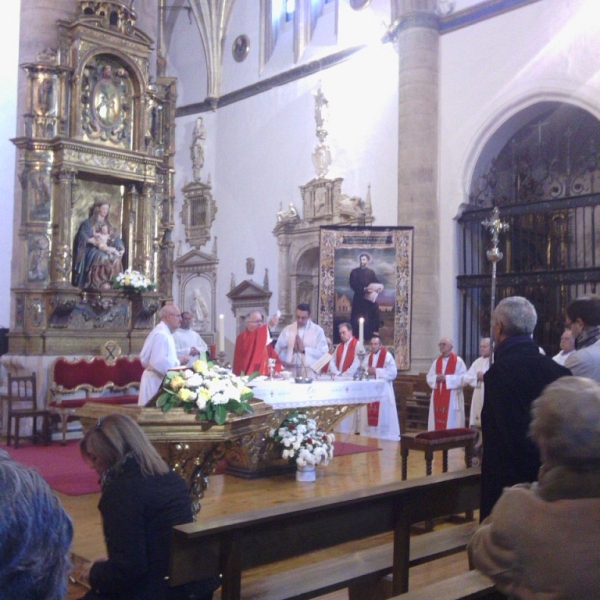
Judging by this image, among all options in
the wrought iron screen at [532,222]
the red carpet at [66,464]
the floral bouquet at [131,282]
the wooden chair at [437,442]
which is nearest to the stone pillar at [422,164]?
the wrought iron screen at [532,222]

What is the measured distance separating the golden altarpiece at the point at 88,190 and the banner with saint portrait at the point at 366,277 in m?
2.65

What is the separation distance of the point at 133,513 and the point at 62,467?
5311 millimetres

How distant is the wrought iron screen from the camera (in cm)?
1191

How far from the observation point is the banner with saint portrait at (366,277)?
464 inches

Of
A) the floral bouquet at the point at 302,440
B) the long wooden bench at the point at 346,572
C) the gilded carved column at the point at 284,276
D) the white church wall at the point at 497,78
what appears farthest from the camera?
the gilded carved column at the point at 284,276

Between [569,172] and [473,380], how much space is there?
527 cm

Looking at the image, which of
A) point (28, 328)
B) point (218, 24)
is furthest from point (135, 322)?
point (218, 24)

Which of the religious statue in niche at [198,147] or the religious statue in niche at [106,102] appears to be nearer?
the religious statue in niche at [106,102]

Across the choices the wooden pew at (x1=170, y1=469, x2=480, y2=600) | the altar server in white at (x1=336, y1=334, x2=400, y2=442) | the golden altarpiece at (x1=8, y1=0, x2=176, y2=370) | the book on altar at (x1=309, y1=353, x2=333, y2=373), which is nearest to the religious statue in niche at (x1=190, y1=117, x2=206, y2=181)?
the golden altarpiece at (x1=8, y1=0, x2=176, y2=370)

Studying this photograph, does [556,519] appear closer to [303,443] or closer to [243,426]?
[243,426]

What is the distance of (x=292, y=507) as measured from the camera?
10.6ft

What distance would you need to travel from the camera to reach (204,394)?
16.4 feet

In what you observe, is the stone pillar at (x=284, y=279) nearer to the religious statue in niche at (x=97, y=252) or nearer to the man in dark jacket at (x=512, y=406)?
the religious statue in niche at (x=97, y=252)

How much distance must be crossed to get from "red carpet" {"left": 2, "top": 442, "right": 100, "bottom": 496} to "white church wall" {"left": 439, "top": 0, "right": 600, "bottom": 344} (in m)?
6.97
